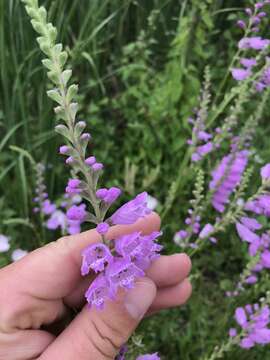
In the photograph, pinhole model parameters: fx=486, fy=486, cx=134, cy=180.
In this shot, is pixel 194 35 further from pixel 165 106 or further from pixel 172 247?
pixel 172 247

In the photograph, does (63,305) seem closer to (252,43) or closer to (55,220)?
(55,220)

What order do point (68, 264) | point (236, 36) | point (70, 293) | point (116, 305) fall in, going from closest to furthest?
point (116, 305) < point (68, 264) < point (70, 293) < point (236, 36)

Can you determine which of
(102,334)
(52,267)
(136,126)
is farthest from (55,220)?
(102,334)

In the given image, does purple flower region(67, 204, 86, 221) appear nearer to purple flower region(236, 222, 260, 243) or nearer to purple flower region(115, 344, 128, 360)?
purple flower region(115, 344, 128, 360)

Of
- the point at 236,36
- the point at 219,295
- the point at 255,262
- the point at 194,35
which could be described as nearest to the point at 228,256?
the point at 219,295

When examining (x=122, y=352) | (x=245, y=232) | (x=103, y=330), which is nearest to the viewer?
(x=103, y=330)

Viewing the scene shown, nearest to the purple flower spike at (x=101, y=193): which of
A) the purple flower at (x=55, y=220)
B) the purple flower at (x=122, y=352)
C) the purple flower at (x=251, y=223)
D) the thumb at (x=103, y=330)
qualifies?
the thumb at (x=103, y=330)
